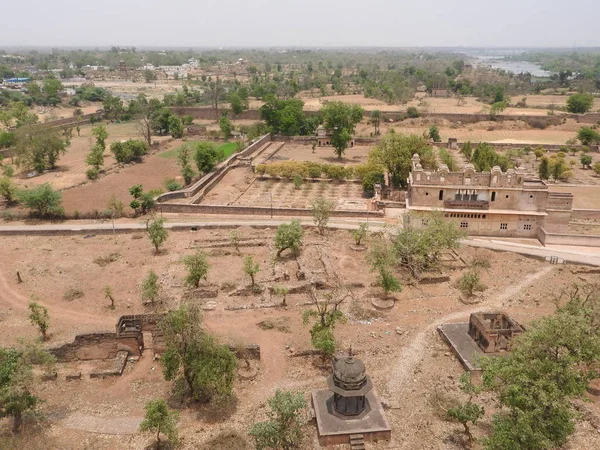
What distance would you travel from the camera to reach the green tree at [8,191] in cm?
4806

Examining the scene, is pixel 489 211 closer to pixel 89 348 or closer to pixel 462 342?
pixel 462 342

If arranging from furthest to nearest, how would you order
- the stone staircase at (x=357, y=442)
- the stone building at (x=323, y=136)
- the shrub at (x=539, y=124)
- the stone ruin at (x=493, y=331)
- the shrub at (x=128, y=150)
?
the shrub at (x=539, y=124) → the stone building at (x=323, y=136) → the shrub at (x=128, y=150) → the stone ruin at (x=493, y=331) → the stone staircase at (x=357, y=442)

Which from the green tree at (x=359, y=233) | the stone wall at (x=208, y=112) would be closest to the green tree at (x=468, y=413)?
the green tree at (x=359, y=233)

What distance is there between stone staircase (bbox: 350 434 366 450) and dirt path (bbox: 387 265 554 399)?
308cm

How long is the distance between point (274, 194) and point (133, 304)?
86.4 feet

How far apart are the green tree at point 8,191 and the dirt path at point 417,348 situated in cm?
4153

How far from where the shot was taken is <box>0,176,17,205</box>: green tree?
48.1 meters

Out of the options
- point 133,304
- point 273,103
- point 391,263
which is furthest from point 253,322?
point 273,103

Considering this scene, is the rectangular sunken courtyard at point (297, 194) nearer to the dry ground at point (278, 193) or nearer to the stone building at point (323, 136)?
the dry ground at point (278, 193)

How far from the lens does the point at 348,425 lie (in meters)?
19.6

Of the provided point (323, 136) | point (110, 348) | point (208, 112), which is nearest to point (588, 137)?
point (323, 136)

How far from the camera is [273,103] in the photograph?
82.6 metres

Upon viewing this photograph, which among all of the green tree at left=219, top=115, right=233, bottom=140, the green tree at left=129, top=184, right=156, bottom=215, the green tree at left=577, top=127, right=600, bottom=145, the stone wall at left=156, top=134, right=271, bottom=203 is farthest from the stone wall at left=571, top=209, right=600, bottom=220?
the green tree at left=219, top=115, right=233, bottom=140

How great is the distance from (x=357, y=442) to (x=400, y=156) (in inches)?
1385
